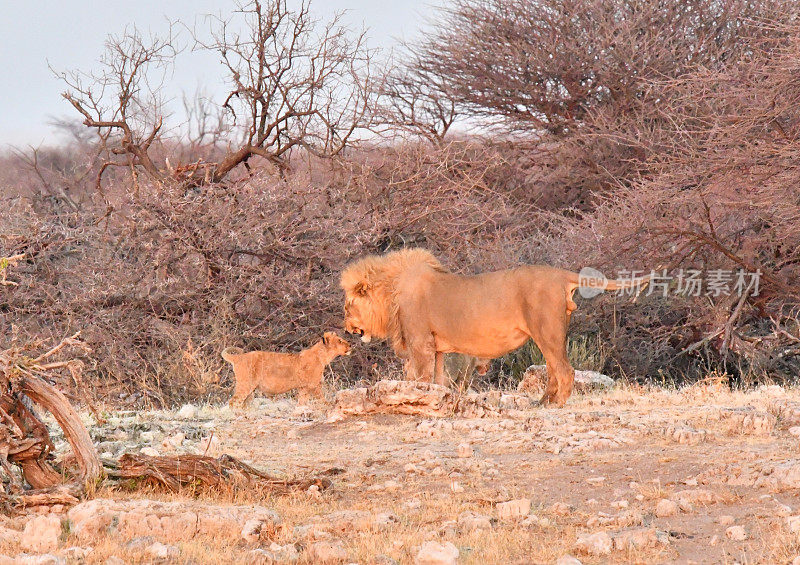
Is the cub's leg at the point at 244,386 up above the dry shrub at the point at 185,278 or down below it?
below

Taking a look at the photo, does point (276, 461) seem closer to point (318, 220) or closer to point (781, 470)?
point (781, 470)

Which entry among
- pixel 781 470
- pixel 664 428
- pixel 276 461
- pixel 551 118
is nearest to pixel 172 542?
pixel 276 461

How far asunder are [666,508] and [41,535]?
2916 millimetres

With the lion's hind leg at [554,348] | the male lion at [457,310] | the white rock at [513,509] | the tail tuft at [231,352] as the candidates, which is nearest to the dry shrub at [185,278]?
the tail tuft at [231,352]

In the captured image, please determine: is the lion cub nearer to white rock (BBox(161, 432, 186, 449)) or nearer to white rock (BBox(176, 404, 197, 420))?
white rock (BBox(176, 404, 197, 420))

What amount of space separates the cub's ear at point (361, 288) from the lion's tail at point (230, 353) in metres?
1.30

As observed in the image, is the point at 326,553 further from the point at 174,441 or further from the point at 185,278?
the point at 185,278

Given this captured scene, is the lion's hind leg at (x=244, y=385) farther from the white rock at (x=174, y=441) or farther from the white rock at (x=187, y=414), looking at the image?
the white rock at (x=174, y=441)

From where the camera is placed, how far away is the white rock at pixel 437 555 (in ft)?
14.6

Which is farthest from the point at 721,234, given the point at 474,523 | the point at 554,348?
the point at 474,523

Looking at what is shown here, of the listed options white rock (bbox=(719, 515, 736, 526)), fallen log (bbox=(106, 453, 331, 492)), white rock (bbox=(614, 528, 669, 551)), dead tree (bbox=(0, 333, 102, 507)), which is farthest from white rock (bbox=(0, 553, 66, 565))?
white rock (bbox=(719, 515, 736, 526))

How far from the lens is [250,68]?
16.4 meters

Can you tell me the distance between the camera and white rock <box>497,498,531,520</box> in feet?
17.5

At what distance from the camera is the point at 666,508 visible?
5.33 metres
